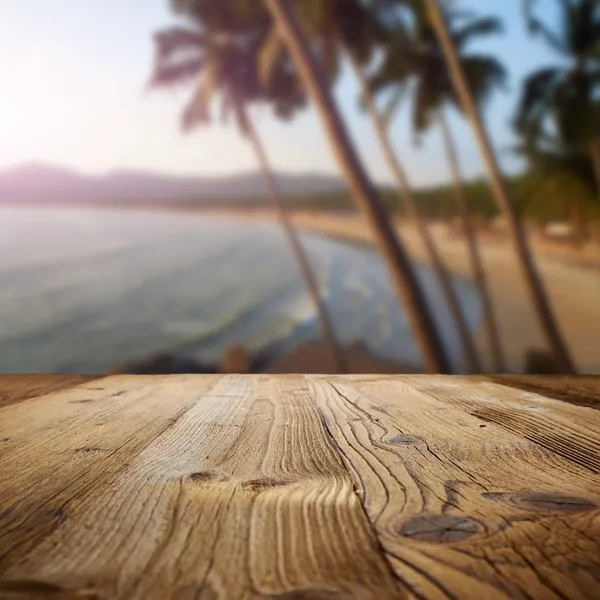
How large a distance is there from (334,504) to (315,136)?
11.2m

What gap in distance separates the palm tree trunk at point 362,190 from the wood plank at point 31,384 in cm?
227

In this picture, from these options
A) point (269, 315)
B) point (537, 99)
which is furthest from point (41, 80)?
point (537, 99)

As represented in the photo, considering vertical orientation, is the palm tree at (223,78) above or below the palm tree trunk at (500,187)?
above

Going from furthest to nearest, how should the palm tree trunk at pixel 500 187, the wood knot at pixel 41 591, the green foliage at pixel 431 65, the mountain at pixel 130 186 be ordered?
the mountain at pixel 130 186
the green foliage at pixel 431 65
the palm tree trunk at pixel 500 187
the wood knot at pixel 41 591

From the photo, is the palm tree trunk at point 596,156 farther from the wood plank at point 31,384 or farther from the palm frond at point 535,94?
the wood plank at point 31,384

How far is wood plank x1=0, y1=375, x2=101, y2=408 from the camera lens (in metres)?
0.97

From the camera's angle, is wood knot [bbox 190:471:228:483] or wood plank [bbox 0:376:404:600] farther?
wood knot [bbox 190:471:228:483]

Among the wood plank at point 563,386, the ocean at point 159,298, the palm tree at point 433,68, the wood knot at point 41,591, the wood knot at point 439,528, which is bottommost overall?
the ocean at point 159,298

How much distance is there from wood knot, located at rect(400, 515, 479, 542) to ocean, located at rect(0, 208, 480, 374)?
865 centimetres

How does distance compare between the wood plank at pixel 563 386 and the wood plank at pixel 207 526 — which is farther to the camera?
the wood plank at pixel 563 386

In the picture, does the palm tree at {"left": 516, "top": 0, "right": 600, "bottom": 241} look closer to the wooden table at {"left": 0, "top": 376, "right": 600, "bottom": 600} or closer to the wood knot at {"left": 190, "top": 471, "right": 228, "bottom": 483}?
the wooden table at {"left": 0, "top": 376, "right": 600, "bottom": 600}

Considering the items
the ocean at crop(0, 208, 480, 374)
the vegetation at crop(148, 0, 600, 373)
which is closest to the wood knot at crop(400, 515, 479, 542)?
the vegetation at crop(148, 0, 600, 373)

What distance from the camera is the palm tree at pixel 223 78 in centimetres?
808

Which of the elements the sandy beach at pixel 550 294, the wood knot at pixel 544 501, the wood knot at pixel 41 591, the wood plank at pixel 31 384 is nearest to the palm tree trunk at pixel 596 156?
the sandy beach at pixel 550 294
